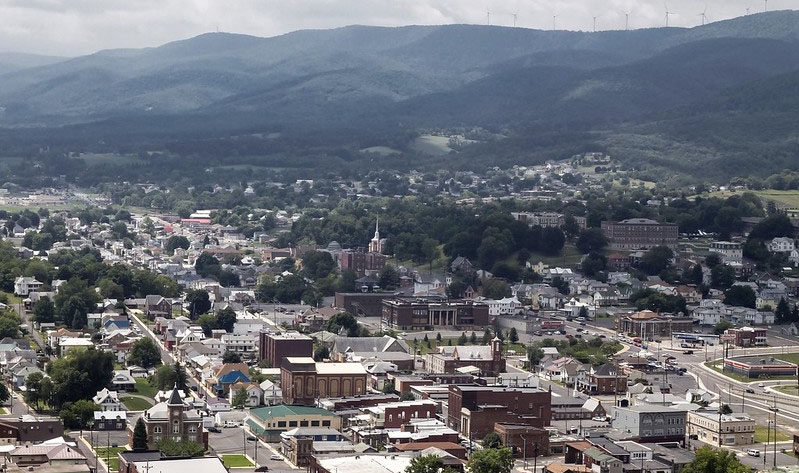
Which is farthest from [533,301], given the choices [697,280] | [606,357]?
[606,357]

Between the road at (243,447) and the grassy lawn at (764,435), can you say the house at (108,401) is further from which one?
the grassy lawn at (764,435)

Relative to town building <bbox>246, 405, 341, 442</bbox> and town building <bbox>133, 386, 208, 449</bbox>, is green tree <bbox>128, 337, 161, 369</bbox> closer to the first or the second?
town building <bbox>246, 405, 341, 442</bbox>

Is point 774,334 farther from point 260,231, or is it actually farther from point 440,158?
point 440,158

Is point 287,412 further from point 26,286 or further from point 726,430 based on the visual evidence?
point 26,286

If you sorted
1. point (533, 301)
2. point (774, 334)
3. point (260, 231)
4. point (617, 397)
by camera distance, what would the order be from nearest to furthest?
point (617, 397) < point (774, 334) < point (533, 301) < point (260, 231)

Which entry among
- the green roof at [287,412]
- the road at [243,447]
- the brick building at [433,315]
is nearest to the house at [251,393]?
the green roof at [287,412]

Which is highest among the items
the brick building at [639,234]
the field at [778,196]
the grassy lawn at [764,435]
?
the field at [778,196]
